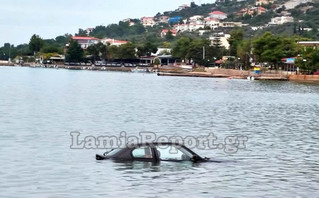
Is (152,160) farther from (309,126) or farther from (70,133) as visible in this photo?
(309,126)

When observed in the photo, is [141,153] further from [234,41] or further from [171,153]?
[234,41]

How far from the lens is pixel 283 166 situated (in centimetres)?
2706

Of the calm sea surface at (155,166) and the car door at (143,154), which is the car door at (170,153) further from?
the calm sea surface at (155,166)

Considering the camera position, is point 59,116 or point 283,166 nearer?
point 283,166

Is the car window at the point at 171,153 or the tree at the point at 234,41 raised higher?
the tree at the point at 234,41

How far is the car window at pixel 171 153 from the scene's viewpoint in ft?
81.5

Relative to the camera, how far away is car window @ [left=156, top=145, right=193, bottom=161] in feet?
81.5

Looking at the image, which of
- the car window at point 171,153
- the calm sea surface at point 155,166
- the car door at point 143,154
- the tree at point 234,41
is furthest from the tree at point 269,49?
the car door at point 143,154

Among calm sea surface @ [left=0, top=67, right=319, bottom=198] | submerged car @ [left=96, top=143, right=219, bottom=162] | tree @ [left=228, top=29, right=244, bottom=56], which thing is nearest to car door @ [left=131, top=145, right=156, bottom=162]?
submerged car @ [left=96, top=143, right=219, bottom=162]

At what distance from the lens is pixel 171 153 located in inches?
983

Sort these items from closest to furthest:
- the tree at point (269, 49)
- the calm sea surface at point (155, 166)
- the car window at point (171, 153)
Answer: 1. the calm sea surface at point (155, 166)
2. the car window at point (171, 153)
3. the tree at point (269, 49)

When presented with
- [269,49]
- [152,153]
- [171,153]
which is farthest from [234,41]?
[152,153]

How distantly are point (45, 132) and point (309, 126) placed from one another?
58.7 ft

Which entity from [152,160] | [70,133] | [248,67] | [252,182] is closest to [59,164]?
[152,160]
